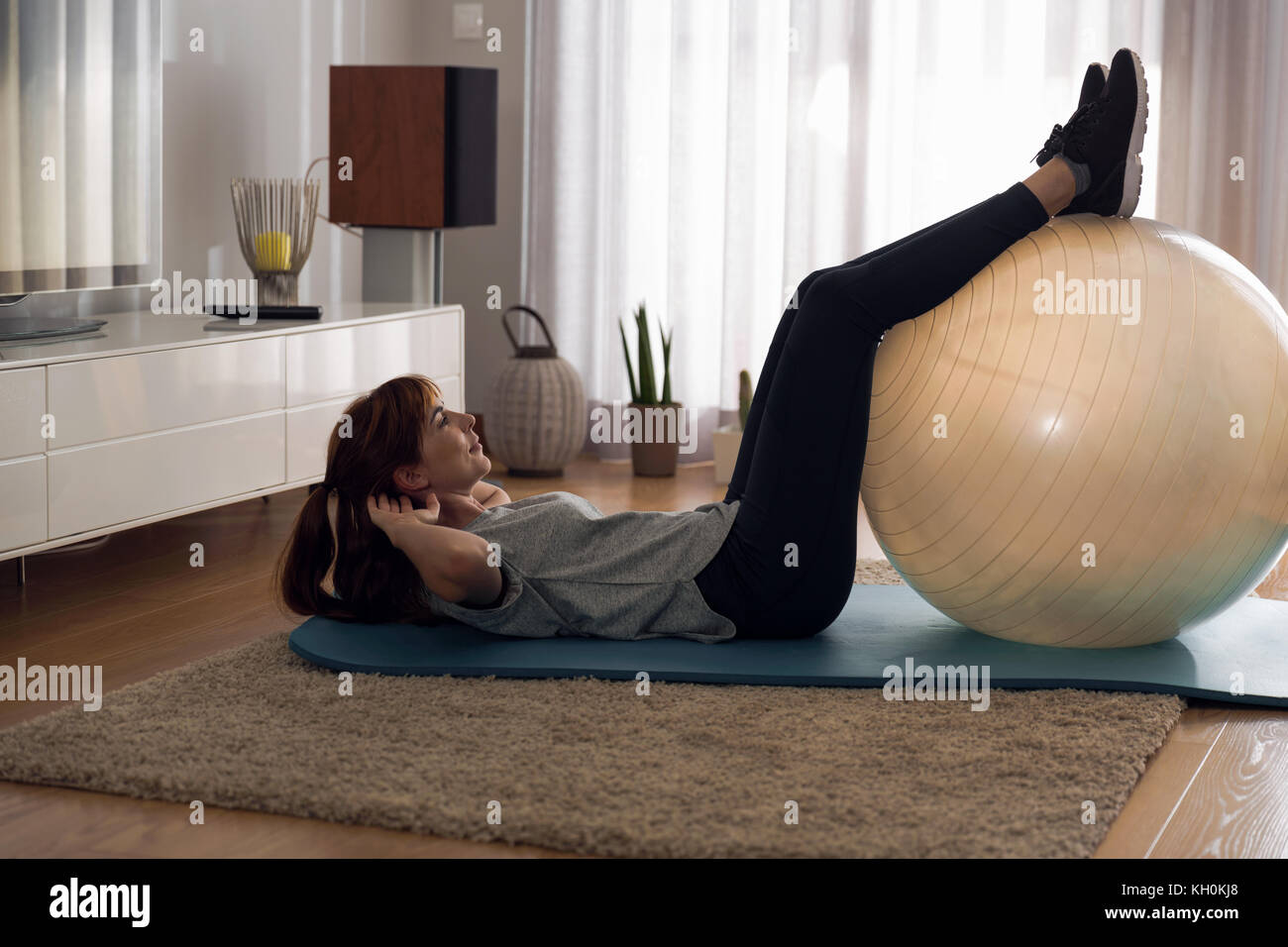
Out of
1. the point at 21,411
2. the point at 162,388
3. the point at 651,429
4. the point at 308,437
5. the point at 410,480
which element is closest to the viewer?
the point at 410,480

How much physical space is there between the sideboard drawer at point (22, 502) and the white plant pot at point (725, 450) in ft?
7.63

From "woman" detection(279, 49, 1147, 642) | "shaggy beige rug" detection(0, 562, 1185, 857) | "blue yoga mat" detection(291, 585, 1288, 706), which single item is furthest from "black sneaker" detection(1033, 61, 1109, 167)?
"shaggy beige rug" detection(0, 562, 1185, 857)

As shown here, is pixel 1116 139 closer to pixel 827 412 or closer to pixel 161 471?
pixel 827 412

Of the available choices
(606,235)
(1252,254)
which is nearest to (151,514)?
(606,235)

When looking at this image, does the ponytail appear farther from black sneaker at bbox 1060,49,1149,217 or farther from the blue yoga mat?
black sneaker at bbox 1060,49,1149,217

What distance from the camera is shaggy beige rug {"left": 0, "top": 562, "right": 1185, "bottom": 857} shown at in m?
1.70

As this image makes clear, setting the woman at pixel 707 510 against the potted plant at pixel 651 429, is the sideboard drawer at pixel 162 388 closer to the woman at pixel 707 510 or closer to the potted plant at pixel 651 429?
the woman at pixel 707 510

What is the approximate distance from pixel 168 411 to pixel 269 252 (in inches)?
Answer: 36.2

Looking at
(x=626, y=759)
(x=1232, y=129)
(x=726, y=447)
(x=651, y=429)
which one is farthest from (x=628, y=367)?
(x=626, y=759)

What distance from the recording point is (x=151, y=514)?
3045mm

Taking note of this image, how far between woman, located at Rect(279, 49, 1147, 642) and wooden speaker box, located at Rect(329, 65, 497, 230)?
1.96m

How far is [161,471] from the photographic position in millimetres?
3062

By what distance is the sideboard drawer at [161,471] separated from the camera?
9.25 ft

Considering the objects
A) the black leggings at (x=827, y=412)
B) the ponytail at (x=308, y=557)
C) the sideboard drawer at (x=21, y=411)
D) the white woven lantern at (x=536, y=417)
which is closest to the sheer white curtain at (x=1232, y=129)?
the white woven lantern at (x=536, y=417)
